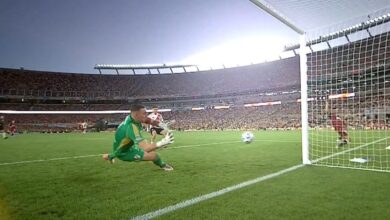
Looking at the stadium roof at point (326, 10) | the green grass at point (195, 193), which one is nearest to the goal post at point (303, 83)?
the stadium roof at point (326, 10)

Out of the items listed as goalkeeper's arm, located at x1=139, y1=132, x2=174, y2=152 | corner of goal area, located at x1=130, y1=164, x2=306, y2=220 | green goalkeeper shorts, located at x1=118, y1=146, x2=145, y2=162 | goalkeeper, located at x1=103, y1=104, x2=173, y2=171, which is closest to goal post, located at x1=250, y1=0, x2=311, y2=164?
corner of goal area, located at x1=130, y1=164, x2=306, y2=220

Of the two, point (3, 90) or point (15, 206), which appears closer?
point (15, 206)

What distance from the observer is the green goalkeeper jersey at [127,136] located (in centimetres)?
542

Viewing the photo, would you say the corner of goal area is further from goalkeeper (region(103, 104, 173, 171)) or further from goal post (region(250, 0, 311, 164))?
goalkeeper (region(103, 104, 173, 171))

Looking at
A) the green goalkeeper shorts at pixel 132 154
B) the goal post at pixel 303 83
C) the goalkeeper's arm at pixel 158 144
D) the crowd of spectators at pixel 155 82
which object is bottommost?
the green goalkeeper shorts at pixel 132 154

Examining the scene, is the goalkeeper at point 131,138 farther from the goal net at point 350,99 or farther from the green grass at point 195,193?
the goal net at point 350,99

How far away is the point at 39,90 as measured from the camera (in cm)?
6200

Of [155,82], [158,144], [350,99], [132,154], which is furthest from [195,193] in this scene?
[155,82]

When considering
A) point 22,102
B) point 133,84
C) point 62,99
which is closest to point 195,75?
point 133,84

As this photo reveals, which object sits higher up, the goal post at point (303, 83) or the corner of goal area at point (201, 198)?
the goal post at point (303, 83)

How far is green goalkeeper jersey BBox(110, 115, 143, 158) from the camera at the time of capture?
5.42 metres

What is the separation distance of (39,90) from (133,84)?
2155 centimetres

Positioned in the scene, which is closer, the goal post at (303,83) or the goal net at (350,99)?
the goal post at (303,83)

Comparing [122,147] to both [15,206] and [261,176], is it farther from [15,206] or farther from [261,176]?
[261,176]
